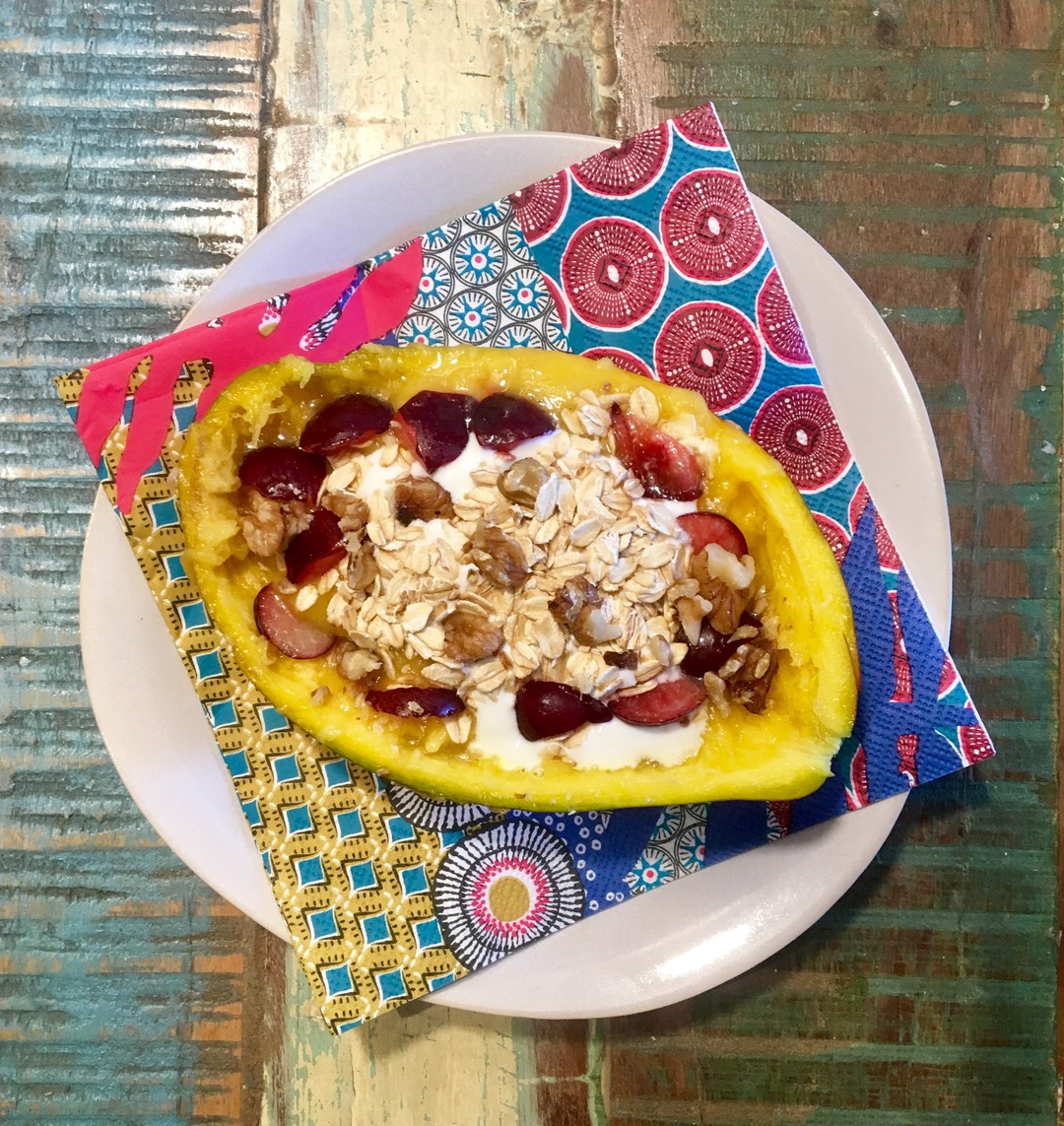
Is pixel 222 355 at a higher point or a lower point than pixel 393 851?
higher

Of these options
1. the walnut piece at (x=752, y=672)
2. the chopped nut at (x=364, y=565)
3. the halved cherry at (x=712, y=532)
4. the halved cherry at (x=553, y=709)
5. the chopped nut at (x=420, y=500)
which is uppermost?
the chopped nut at (x=420, y=500)

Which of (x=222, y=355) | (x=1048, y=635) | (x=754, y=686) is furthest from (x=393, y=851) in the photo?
(x=1048, y=635)

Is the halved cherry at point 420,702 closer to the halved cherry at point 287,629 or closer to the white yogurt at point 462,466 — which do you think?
the halved cherry at point 287,629

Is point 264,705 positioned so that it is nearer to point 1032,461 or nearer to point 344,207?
point 344,207

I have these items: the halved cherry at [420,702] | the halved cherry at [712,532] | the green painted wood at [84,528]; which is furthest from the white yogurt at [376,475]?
the green painted wood at [84,528]

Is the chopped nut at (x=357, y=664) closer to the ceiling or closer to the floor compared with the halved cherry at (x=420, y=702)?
closer to the ceiling

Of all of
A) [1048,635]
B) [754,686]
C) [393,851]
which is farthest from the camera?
[1048,635]

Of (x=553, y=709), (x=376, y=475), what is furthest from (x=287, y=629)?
(x=553, y=709)
